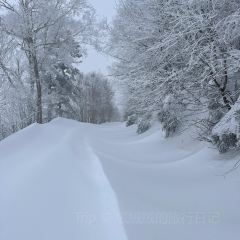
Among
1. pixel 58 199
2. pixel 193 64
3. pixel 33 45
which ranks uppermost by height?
pixel 33 45

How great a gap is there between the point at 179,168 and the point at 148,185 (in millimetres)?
2475

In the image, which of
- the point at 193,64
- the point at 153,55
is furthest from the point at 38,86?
the point at 193,64

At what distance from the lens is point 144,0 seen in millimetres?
14883

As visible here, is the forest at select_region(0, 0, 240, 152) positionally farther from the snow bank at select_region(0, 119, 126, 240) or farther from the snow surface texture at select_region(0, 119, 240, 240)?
the snow bank at select_region(0, 119, 126, 240)

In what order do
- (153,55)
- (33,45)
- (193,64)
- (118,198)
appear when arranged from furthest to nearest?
(33,45), (153,55), (193,64), (118,198)

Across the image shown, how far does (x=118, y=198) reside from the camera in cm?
633

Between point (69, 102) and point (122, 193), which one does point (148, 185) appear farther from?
point (69, 102)

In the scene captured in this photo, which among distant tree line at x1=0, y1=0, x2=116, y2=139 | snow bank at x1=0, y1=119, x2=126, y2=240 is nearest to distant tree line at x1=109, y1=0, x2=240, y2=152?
snow bank at x1=0, y1=119, x2=126, y2=240

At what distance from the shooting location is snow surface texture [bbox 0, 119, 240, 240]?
17.9 feet

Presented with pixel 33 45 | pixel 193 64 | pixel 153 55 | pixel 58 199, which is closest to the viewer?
pixel 58 199

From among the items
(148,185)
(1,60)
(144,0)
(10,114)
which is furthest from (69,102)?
(148,185)

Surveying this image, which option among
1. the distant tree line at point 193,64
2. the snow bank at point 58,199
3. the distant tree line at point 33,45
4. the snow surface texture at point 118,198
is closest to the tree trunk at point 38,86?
the distant tree line at point 33,45

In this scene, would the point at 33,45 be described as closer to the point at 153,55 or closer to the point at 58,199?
the point at 153,55

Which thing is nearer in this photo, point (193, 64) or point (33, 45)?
point (193, 64)
